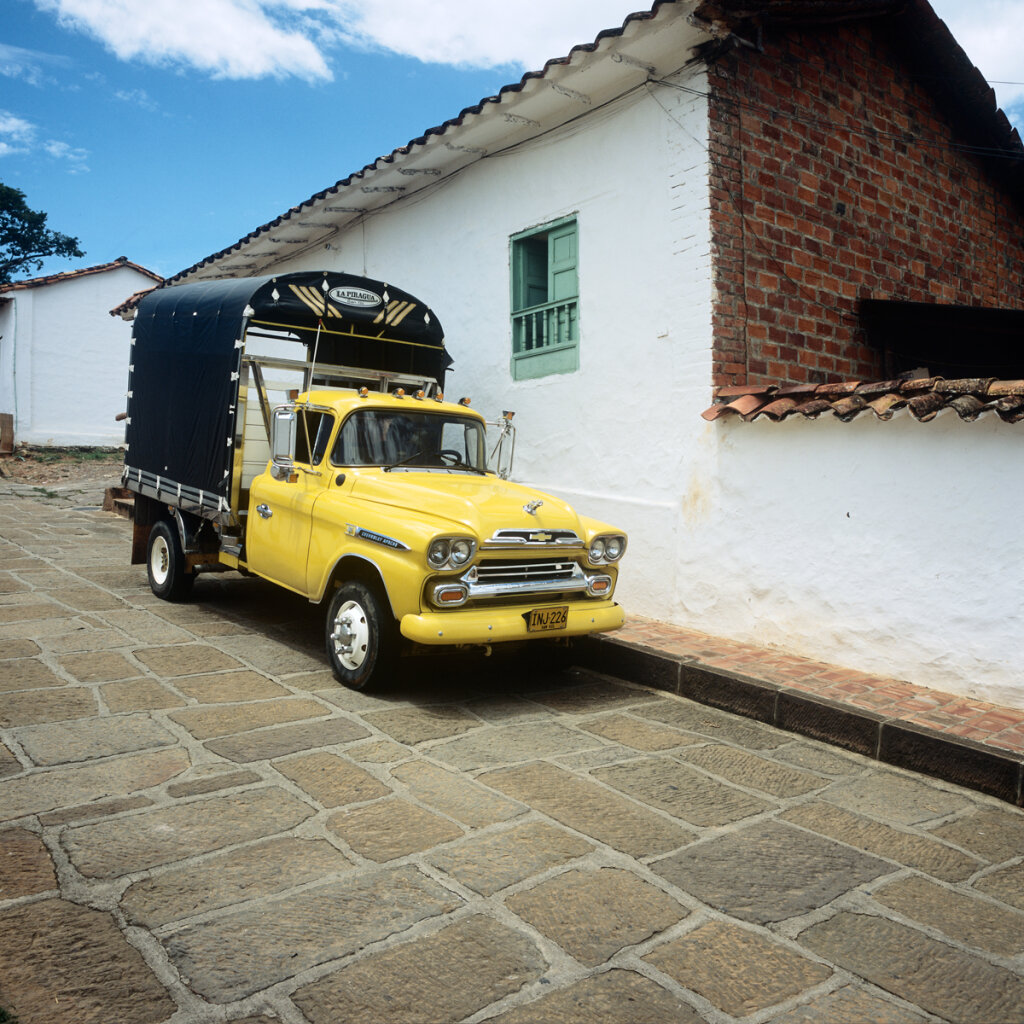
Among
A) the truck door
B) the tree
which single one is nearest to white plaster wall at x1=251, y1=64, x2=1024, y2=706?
the truck door

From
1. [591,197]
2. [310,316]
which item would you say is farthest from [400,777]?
[591,197]

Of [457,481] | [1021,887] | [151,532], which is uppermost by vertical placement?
[457,481]

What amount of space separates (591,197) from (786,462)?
127 inches

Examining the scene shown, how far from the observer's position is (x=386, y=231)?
34.0ft

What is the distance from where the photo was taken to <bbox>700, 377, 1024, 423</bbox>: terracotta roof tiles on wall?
4629 mm

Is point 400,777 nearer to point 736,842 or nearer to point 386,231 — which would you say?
point 736,842

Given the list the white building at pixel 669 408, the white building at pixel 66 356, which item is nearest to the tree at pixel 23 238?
the white building at pixel 66 356

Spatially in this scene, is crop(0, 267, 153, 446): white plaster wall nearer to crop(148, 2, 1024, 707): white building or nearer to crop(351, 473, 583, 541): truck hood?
crop(148, 2, 1024, 707): white building

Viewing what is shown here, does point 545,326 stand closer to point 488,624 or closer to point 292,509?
point 292,509

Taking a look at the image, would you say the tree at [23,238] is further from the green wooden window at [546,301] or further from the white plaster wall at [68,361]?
the green wooden window at [546,301]

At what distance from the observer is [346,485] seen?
5641 millimetres

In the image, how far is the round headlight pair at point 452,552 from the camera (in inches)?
189

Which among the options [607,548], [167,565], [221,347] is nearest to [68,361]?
[167,565]

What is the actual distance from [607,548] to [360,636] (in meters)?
1.67
